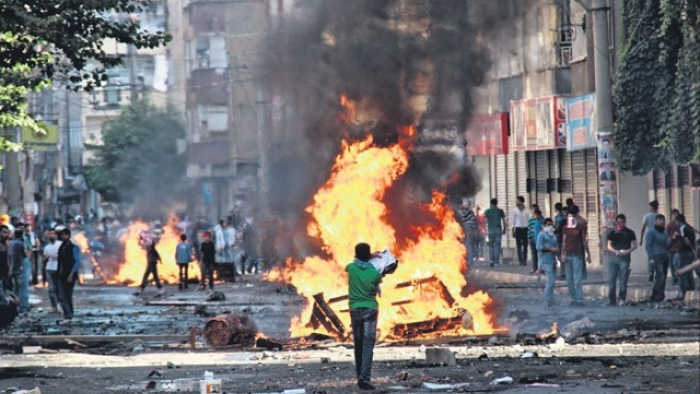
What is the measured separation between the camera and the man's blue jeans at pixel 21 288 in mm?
29984

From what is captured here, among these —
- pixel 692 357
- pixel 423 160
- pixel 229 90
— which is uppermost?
pixel 229 90

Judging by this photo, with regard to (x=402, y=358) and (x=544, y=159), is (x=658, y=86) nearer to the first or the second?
(x=402, y=358)

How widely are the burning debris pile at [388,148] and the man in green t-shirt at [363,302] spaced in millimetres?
5316

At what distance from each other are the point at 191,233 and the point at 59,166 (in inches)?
2777

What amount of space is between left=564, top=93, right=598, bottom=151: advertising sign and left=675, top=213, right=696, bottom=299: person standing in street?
28.9 ft

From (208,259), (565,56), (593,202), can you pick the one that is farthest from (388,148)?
(565,56)

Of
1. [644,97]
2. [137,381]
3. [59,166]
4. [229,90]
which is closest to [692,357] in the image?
[137,381]

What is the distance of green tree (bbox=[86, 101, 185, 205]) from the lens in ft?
309

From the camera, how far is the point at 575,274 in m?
27.2

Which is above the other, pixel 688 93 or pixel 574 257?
pixel 688 93


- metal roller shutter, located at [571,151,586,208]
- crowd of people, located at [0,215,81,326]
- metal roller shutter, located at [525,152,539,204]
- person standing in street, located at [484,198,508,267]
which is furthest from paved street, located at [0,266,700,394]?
metal roller shutter, located at [525,152,539,204]

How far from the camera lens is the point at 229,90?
7362 centimetres

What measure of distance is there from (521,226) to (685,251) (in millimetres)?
13301

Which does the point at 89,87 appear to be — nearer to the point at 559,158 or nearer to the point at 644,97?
the point at 644,97
